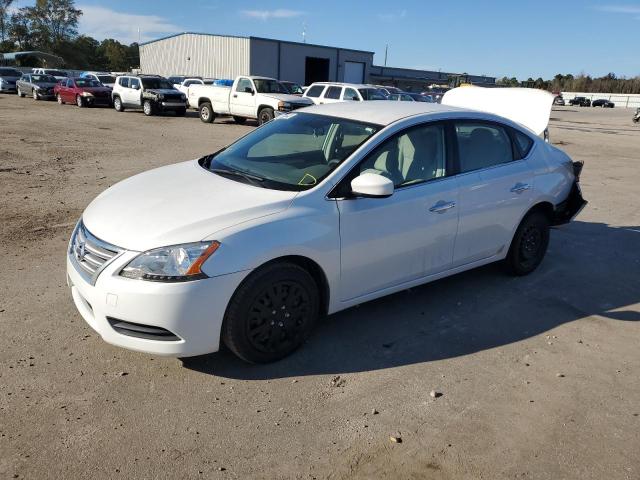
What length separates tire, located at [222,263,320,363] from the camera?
3270mm

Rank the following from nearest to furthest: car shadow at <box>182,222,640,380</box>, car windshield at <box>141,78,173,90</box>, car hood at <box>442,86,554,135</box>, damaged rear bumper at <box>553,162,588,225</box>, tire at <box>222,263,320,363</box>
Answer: tire at <box>222,263,320,363</box> → car shadow at <box>182,222,640,380</box> → damaged rear bumper at <box>553,162,588,225</box> → car hood at <box>442,86,554,135</box> → car windshield at <box>141,78,173,90</box>

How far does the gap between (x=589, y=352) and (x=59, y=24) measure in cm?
11166

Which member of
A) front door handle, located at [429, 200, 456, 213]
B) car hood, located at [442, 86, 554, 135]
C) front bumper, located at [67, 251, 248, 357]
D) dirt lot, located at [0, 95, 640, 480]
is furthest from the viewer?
car hood, located at [442, 86, 554, 135]

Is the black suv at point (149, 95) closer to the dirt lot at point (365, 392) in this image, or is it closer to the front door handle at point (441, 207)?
the dirt lot at point (365, 392)

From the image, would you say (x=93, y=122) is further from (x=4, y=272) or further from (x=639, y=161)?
(x=639, y=161)

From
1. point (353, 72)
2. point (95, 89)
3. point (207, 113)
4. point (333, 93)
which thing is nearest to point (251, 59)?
point (353, 72)

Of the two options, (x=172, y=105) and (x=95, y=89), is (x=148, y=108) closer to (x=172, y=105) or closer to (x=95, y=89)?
(x=172, y=105)

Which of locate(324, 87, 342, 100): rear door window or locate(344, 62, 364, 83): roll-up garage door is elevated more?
locate(344, 62, 364, 83): roll-up garage door

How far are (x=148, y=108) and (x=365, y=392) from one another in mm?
24210

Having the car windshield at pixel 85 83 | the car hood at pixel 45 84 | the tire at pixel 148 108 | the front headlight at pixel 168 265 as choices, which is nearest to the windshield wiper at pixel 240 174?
the front headlight at pixel 168 265

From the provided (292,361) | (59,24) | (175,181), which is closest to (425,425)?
(292,361)

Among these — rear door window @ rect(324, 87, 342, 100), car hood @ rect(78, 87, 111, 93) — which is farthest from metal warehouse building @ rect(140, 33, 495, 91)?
rear door window @ rect(324, 87, 342, 100)

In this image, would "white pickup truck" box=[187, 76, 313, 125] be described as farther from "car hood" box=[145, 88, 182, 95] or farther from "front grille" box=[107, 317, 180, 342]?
"front grille" box=[107, 317, 180, 342]

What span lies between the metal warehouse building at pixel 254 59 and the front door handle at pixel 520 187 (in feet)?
134
